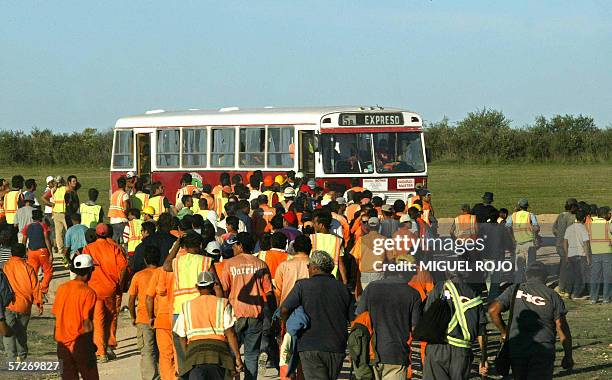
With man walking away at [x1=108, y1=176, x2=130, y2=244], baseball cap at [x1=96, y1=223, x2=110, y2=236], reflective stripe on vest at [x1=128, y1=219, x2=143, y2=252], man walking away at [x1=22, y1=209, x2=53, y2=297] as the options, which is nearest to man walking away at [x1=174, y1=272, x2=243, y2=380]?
baseball cap at [x1=96, y1=223, x2=110, y2=236]

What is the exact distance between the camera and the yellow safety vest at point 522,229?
2095cm

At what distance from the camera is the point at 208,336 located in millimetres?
10523

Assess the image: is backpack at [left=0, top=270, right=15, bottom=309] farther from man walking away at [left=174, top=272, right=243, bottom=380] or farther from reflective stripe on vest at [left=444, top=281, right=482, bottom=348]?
reflective stripe on vest at [left=444, top=281, right=482, bottom=348]

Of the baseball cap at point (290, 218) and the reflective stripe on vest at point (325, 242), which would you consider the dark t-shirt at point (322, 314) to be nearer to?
the reflective stripe on vest at point (325, 242)

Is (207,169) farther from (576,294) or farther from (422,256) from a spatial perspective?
(422,256)

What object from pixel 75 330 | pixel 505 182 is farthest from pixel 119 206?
pixel 505 182

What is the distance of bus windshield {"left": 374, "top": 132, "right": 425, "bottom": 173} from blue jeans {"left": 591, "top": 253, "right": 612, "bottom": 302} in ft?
22.8

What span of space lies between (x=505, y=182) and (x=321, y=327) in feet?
170

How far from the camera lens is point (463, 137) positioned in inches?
3430

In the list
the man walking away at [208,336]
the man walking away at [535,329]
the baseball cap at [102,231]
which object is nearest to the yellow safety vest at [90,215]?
the baseball cap at [102,231]

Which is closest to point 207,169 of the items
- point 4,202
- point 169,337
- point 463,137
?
point 4,202

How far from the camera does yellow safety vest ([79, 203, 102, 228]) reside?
2025cm

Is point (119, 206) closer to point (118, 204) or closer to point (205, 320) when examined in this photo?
point (118, 204)

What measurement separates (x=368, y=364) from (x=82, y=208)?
408 inches
